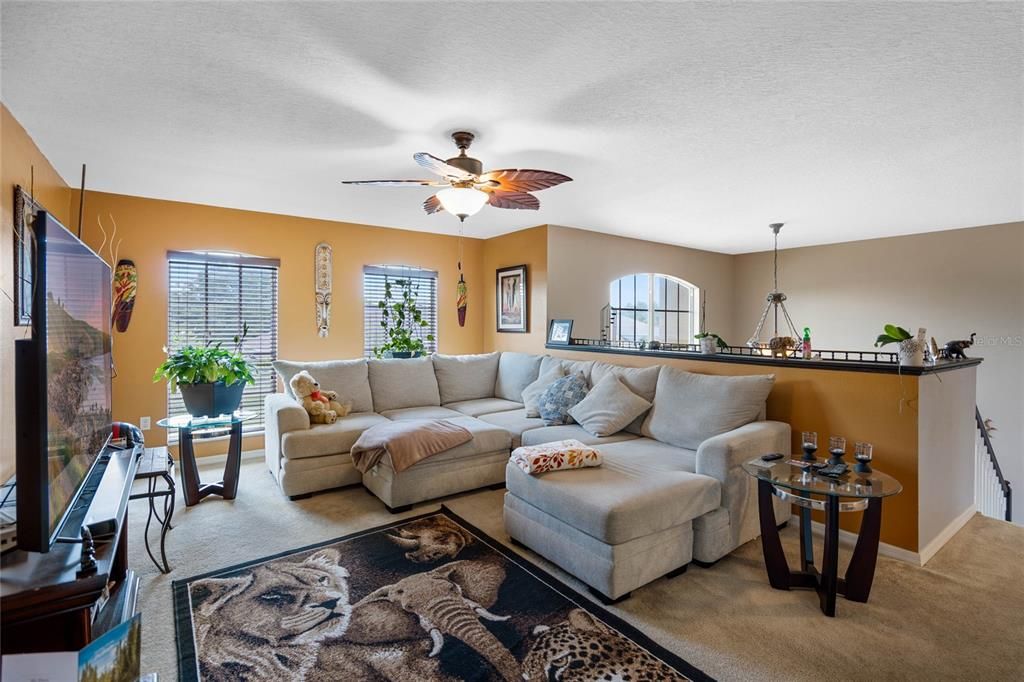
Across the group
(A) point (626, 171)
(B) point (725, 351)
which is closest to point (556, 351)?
(B) point (725, 351)

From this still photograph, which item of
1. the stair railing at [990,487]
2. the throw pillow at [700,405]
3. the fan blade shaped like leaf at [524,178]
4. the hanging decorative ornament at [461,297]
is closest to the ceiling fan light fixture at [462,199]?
the fan blade shaped like leaf at [524,178]

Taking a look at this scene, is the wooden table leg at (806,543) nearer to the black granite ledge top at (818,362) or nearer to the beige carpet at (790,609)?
the beige carpet at (790,609)

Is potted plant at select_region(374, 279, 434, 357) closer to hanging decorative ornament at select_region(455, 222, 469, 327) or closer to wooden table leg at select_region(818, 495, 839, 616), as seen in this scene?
hanging decorative ornament at select_region(455, 222, 469, 327)

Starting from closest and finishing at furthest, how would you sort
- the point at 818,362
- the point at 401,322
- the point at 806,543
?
the point at 806,543
the point at 818,362
the point at 401,322

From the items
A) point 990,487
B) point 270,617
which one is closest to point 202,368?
point 270,617

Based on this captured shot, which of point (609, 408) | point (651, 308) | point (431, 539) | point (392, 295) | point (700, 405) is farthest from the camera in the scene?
point (651, 308)

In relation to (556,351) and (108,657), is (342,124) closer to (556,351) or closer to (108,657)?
(108,657)

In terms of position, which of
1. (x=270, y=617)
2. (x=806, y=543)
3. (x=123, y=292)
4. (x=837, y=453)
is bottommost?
(x=270, y=617)

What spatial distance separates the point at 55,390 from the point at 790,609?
9.29ft

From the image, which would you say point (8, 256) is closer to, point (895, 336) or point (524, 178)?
point (524, 178)

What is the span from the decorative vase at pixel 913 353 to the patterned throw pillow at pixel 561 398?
2015 mm

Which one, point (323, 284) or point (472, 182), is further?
point (323, 284)

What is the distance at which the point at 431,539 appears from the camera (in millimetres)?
2822

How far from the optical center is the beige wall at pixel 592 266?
5203mm
